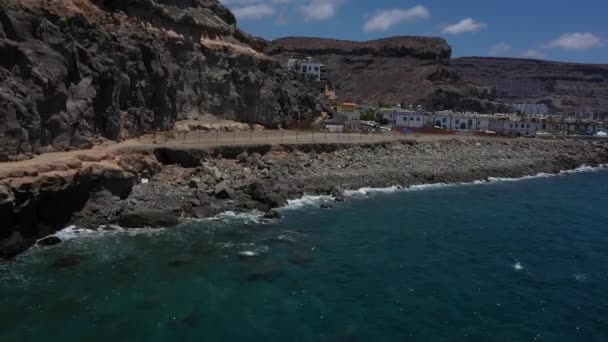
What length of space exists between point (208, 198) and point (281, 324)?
768 inches

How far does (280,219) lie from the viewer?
4025cm

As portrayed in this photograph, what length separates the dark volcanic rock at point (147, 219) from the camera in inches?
1403

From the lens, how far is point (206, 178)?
1789 inches

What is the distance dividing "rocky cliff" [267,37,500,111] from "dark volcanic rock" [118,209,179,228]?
109m

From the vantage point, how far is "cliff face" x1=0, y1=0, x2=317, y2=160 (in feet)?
124

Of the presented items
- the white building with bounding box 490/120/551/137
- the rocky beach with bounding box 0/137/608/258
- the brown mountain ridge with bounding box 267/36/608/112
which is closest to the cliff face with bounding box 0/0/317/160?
the rocky beach with bounding box 0/137/608/258

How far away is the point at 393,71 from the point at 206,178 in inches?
5047

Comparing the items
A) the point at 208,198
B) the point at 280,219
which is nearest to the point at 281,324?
the point at 280,219

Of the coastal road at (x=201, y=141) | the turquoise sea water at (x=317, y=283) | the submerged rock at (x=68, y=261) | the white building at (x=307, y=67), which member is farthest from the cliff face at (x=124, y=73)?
the white building at (x=307, y=67)

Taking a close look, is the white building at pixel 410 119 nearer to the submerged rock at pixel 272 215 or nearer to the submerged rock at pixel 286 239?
the submerged rock at pixel 272 215

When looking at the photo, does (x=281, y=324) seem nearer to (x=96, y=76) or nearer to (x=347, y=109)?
(x=96, y=76)

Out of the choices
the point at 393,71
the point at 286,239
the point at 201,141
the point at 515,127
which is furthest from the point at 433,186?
the point at 393,71

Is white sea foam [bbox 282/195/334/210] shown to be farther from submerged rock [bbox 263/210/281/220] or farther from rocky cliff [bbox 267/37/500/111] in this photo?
rocky cliff [bbox 267/37/500/111]

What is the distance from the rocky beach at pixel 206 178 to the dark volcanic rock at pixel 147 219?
0.06 meters
